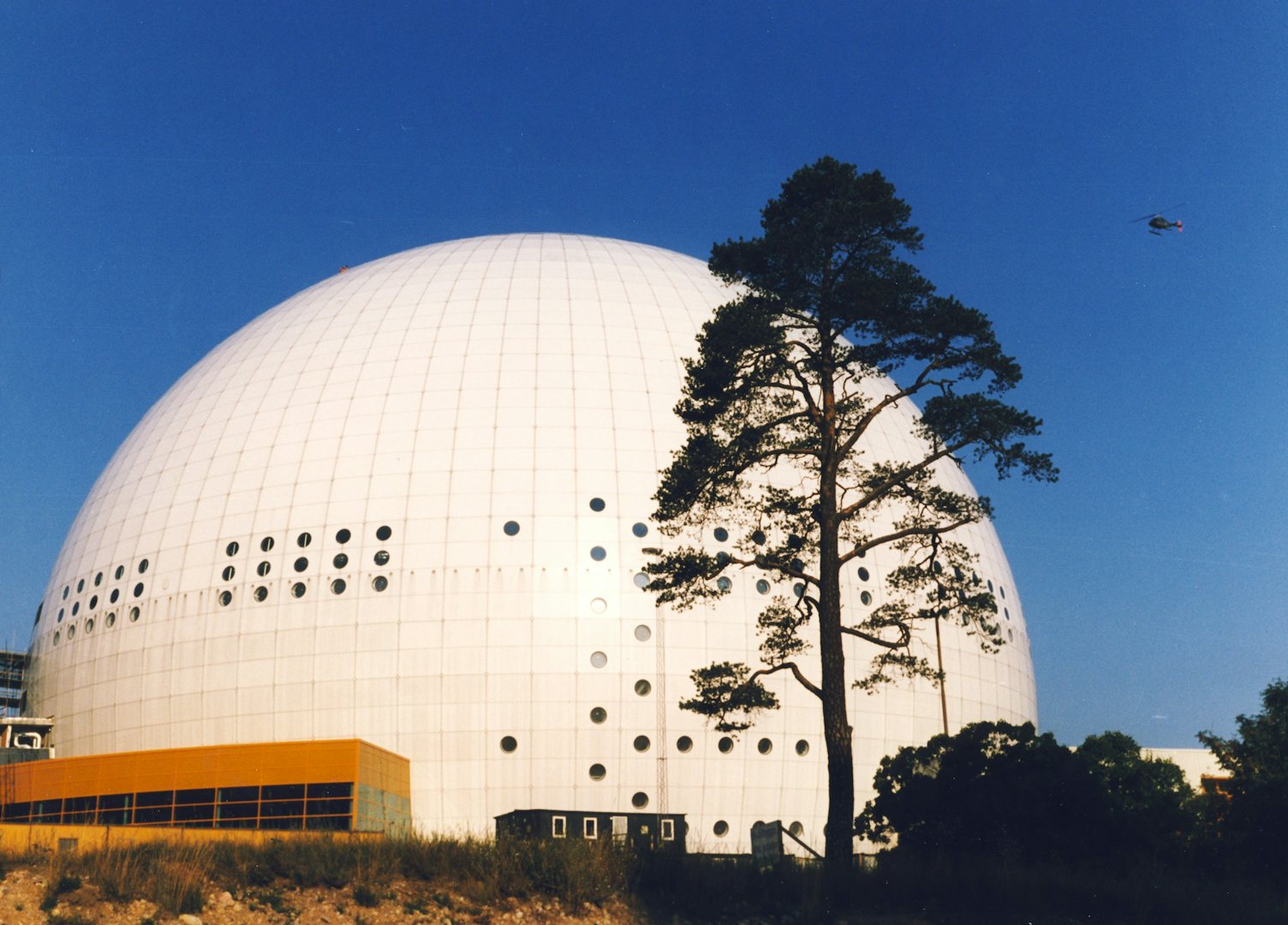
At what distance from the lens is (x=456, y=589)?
32531 millimetres

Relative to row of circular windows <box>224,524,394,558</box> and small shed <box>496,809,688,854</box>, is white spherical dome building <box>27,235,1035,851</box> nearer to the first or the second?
row of circular windows <box>224,524,394,558</box>

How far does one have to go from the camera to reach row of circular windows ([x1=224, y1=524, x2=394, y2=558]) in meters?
33.5

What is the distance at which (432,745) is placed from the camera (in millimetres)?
31812

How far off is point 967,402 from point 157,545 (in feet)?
85.9

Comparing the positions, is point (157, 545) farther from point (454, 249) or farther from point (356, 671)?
point (454, 249)

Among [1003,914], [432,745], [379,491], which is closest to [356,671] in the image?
[432,745]

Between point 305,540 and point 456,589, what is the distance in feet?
15.9

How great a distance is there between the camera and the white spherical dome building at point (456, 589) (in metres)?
31.7

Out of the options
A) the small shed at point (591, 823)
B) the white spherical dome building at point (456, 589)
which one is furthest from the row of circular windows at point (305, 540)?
the small shed at point (591, 823)

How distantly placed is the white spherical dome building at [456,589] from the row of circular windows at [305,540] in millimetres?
57

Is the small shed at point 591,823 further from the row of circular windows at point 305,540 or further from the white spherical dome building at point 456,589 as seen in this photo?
the row of circular windows at point 305,540

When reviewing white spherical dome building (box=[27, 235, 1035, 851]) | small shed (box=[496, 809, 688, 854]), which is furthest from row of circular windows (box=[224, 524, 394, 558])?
small shed (box=[496, 809, 688, 854])

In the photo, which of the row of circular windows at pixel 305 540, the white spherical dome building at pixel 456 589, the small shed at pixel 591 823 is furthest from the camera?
the row of circular windows at pixel 305 540

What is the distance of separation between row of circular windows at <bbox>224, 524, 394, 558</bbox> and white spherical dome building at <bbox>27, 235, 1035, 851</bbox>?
0.06 meters
